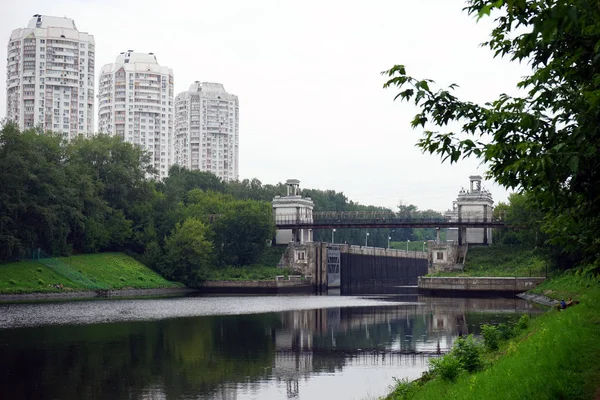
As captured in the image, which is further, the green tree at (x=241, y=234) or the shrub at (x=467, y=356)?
the green tree at (x=241, y=234)

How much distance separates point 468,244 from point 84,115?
10170 cm

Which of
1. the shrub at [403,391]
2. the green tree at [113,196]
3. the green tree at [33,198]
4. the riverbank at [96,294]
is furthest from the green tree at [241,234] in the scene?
the shrub at [403,391]

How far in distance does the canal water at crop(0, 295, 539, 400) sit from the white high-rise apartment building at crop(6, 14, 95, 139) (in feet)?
371

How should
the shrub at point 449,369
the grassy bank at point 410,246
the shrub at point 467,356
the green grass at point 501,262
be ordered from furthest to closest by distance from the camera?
the grassy bank at point 410,246
the green grass at point 501,262
the shrub at point 467,356
the shrub at point 449,369

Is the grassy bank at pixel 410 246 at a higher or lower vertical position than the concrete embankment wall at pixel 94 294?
higher

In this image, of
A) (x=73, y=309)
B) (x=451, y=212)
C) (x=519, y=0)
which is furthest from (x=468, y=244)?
(x=519, y=0)

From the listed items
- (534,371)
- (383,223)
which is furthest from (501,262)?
(534,371)

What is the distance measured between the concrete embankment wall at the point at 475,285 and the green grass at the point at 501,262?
349cm

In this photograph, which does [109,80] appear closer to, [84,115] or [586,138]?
[84,115]

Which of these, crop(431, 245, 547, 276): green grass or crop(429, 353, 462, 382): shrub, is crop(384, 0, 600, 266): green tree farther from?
crop(431, 245, 547, 276): green grass

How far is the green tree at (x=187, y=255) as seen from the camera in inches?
3740

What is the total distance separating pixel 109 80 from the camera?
190250mm

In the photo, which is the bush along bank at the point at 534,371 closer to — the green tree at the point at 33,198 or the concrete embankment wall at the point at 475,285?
the concrete embankment wall at the point at 475,285

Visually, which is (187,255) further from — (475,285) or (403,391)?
(403,391)
